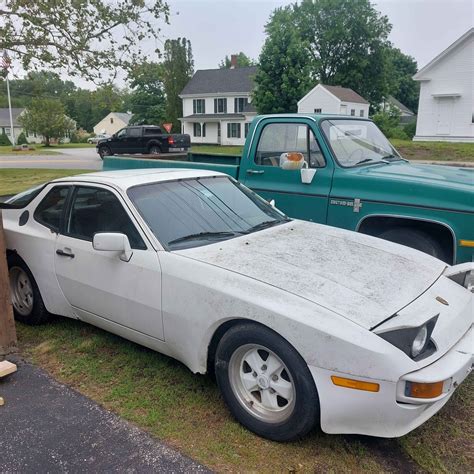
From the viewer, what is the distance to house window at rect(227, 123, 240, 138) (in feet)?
144

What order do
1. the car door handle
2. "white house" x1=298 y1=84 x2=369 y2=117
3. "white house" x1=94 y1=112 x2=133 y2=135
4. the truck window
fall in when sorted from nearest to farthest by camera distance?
the car door handle
the truck window
"white house" x1=298 y1=84 x2=369 y2=117
"white house" x1=94 y1=112 x2=133 y2=135

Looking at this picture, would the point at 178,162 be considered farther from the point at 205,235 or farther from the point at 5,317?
the point at 5,317

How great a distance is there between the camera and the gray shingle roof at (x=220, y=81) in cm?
4425

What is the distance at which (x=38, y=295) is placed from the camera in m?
4.30

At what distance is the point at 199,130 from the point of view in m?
46.8

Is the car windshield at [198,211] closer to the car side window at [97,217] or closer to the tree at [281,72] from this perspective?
the car side window at [97,217]

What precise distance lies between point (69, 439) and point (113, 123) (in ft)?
283

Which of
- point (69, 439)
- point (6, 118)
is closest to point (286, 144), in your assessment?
point (69, 439)

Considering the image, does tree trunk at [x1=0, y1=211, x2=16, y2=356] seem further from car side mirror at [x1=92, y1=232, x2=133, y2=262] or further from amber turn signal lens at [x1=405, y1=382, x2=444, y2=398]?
amber turn signal lens at [x1=405, y1=382, x2=444, y2=398]

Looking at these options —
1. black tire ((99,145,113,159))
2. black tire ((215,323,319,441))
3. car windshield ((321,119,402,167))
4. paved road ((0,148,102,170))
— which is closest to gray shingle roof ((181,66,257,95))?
paved road ((0,148,102,170))

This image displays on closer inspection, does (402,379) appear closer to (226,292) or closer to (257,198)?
(226,292)

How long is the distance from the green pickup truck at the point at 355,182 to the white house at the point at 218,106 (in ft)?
124

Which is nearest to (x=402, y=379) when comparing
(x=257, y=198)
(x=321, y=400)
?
(x=321, y=400)

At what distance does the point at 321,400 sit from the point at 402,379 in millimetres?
437
